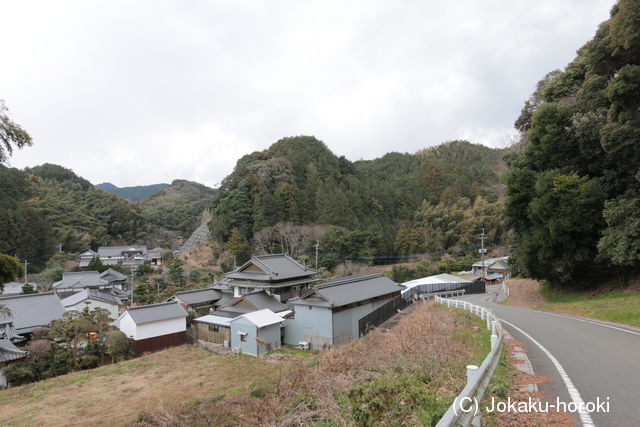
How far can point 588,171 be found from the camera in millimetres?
15391

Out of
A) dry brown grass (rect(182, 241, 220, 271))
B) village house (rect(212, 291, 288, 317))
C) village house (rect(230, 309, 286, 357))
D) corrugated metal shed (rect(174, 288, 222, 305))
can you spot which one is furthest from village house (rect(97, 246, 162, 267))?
village house (rect(230, 309, 286, 357))

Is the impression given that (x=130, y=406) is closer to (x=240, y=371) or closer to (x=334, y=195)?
(x=240, y=371)

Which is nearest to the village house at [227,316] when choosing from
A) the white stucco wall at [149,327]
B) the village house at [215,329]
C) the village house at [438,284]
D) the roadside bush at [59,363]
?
the village house at [215,329]

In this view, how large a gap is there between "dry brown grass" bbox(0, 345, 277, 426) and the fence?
19.1 feet

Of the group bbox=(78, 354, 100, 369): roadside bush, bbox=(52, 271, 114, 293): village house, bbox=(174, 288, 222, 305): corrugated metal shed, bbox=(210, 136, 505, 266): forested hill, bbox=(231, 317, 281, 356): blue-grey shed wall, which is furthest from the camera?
bbox=(210, 136, 505, 266): forested hill

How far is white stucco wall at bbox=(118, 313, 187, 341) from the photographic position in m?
18.5

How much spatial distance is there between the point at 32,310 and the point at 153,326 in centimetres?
773

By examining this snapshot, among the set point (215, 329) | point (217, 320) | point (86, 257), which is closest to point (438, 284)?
point (217, 320)

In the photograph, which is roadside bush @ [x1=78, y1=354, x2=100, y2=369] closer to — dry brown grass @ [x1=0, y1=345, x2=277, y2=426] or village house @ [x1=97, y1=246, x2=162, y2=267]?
dry brown grass @ [x1=0, y1=345, x2=277, y2=426]

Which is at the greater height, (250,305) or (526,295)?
(250,305)

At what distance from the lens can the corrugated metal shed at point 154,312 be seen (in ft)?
61.1

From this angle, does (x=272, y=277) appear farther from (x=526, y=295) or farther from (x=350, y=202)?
(x=350, y=202)

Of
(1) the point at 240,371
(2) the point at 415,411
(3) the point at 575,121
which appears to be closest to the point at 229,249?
(1) the point at 240,371

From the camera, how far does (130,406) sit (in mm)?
9156
